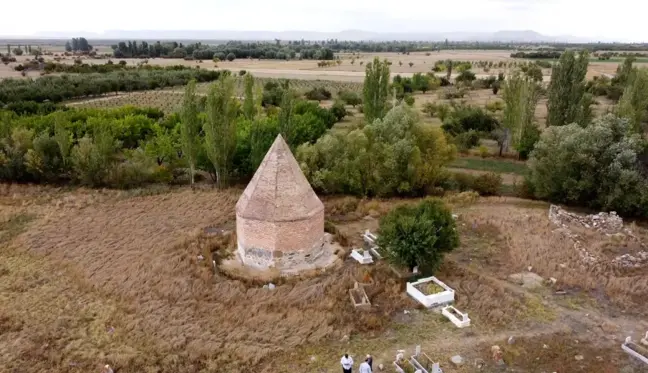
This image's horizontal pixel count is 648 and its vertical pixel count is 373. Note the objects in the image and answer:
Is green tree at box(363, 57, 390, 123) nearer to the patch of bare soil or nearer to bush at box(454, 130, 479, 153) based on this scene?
bush at box(454, 130, 479, 153)

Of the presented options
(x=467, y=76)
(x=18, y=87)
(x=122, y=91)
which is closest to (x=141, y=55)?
(x=122, y=91)

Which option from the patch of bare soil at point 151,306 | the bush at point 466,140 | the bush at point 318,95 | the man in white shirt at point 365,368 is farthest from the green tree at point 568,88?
the bush at point 318,95

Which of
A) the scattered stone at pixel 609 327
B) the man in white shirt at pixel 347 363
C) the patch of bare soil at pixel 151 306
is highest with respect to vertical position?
the man in white shirt at pixel 347 363

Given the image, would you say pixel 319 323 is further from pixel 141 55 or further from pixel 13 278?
pixel 141 55

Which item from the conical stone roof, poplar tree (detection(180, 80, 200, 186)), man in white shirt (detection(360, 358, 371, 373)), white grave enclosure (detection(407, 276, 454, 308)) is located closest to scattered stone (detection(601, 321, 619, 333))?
white grave enclosure (detection(407, 276, 454, 308))

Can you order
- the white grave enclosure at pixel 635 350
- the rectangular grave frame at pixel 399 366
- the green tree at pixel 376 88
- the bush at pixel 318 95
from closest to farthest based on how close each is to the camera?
the rectangular grave frame at pixel 399 366
the white grave enclosure at pixel 635 350
the green tree at pixel 376 88
the bush at pixel 318 95

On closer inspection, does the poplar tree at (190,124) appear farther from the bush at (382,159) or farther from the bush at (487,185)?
the bush at (487,185)
